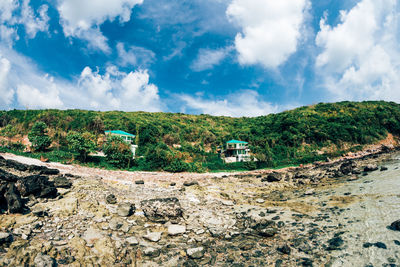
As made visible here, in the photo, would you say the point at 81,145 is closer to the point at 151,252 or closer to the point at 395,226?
the point at 151,252

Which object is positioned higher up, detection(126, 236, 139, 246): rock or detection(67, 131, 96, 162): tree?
detection(67, 131, 96, 162): tree

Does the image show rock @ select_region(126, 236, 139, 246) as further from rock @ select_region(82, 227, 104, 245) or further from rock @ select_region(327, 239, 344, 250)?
rock @ select_region(327, 239, 344, 250)

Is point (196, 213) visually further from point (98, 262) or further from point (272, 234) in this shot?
point (98, 262)

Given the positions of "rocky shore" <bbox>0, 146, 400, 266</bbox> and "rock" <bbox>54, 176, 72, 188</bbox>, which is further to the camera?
"rock" <bbox>54, 176, 72, 188</bbox>

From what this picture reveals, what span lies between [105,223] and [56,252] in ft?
6.89

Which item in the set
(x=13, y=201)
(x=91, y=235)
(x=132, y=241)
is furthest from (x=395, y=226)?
(x=13, y=201)

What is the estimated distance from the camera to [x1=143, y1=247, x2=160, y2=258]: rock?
5.89 meters

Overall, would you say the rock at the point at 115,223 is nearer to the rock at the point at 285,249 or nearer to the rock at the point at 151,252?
the rock at the point at 151,252

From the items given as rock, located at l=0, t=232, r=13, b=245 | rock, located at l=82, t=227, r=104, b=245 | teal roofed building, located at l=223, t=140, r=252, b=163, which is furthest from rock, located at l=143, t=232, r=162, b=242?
teal roofed building, located at l=223, t=140, r=252, b=163

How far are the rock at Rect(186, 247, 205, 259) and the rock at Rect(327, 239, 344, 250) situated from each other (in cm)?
393

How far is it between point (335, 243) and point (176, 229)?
536 centimetres

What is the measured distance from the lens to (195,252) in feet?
19.7

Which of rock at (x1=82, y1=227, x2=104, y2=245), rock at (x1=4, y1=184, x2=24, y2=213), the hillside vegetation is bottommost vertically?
rock at (x1=82, y1=227, x2=104, y2=245)

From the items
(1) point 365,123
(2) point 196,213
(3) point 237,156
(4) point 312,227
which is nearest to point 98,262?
(2) point 196,213
